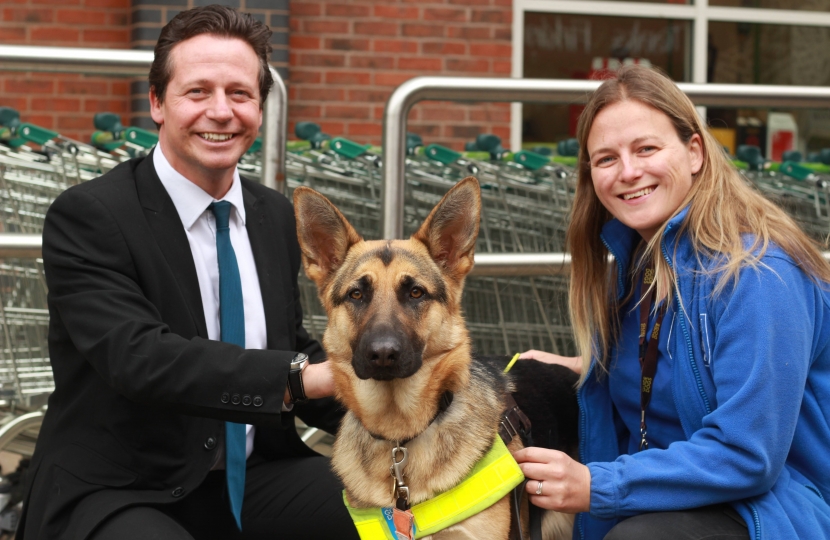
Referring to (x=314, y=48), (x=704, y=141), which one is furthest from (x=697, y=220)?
(x=314, y=48)

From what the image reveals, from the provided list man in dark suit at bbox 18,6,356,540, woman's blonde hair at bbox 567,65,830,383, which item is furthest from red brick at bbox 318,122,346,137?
woman's blonde hair at bbox 567,65,830,383

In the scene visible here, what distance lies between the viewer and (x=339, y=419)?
8.93 feet

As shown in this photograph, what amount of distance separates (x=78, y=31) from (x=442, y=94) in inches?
143

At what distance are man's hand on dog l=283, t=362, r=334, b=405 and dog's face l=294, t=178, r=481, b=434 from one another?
1.0 inches

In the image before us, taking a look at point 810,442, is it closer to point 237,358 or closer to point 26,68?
Result: point 237,358

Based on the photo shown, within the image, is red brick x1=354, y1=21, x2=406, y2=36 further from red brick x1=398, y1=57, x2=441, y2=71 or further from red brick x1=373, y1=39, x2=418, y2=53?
red brick x1=398, y1=57, x2=441, y2=71

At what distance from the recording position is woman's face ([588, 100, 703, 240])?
2256 mm

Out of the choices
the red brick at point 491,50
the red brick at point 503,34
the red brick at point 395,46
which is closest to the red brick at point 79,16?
the red brick at point 395,46

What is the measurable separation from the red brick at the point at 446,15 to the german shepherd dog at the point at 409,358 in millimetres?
3847

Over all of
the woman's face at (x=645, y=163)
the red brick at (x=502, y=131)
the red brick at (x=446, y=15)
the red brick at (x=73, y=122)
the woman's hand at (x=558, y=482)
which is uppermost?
the red brick at (x=446, y=15)

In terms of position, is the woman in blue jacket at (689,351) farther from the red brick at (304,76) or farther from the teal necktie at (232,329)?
the red brick at (304,76)

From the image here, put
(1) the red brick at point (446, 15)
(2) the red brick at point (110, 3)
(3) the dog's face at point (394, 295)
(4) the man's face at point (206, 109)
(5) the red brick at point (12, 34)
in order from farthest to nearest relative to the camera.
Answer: (1) the red brick at point (446, 15)
(2) the red brick at point (110, 3)
(5) the red brick at point (12, 34)
(4) the man's face at point (206, 109)
(3) the dog's face at point (394, 295)

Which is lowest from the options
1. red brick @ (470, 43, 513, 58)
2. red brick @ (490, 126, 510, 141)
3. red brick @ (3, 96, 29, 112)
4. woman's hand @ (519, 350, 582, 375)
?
woman's hand @ (519, 350, 582, 375)

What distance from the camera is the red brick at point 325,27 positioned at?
18.9 ft
